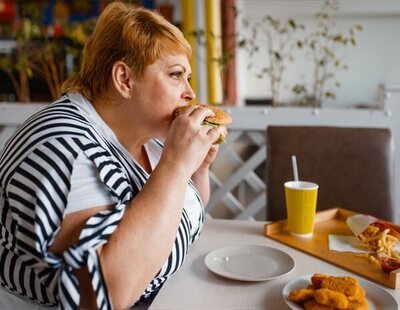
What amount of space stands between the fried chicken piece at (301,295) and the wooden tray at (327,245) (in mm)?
192

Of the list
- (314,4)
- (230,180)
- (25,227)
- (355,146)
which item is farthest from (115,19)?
(314,4)

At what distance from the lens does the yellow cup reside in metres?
1.07

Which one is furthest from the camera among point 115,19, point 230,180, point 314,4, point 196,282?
point 314,4

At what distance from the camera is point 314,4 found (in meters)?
4.54

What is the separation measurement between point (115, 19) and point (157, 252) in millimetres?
529

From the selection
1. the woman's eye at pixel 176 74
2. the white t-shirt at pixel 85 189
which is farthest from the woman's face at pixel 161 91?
the white t-shirt at pixel 85 189

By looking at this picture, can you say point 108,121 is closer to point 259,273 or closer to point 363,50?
point 259,273

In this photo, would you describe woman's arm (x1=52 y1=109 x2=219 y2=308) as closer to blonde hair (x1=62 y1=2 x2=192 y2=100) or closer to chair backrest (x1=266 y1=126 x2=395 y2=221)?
blonde hair (x1=62 y1=2 x2=192 y2=100)

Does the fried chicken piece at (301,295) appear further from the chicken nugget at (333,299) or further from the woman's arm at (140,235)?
the woman's arm at (140,235)

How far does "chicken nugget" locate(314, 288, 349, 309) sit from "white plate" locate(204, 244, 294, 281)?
145mm

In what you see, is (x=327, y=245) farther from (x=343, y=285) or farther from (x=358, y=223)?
(x=343, y=285)

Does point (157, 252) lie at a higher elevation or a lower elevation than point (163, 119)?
lower

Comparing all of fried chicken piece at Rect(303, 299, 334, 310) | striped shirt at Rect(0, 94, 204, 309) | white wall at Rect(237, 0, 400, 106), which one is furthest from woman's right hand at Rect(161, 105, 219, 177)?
white wall at Rect(237, 0, 400, 106)

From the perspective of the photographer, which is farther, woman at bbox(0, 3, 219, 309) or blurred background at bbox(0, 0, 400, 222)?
blurred background at bbox(0, 0, 400, 222)
